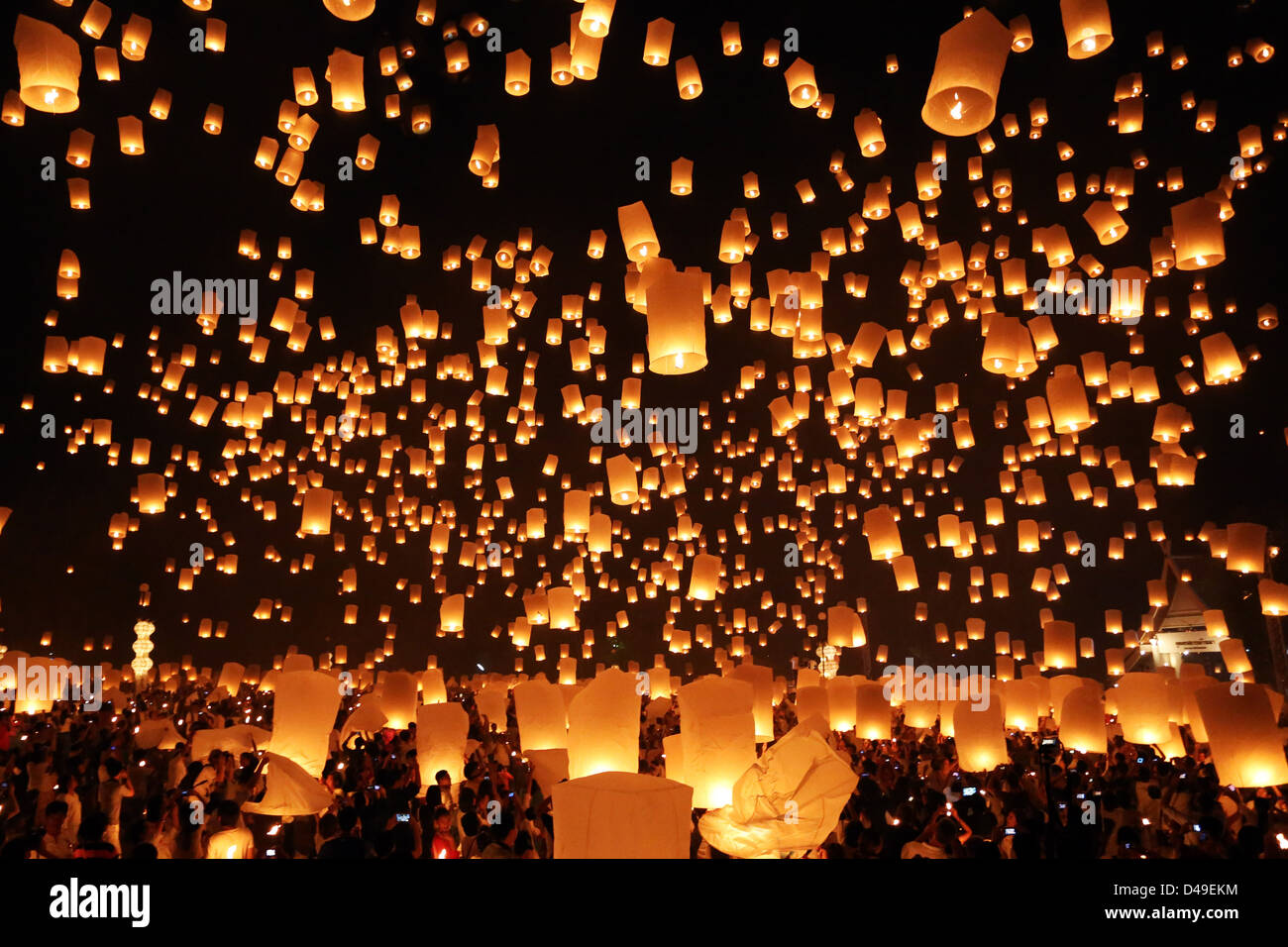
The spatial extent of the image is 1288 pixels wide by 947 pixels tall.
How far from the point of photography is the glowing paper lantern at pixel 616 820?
12.0 feet

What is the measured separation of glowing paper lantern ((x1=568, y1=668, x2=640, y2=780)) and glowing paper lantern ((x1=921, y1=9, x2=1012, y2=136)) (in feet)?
12.0

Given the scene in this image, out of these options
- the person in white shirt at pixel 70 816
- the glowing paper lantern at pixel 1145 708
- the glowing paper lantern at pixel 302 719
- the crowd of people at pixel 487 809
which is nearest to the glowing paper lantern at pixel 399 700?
the crowd of people at pixel 487 809

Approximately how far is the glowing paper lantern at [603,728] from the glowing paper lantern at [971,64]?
366 centimetres

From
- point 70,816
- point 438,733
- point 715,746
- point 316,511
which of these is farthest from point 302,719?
point 316,511

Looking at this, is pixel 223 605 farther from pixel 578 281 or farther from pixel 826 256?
pixel 826 256

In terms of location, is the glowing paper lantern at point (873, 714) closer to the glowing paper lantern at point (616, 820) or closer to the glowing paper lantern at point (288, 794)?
the glowing paper lantern at point (288, 794)

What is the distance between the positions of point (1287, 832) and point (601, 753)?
372cm

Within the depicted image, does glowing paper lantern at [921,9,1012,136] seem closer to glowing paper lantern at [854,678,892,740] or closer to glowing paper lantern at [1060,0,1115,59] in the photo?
glowing paper lantern at [1060,0,1115,59]

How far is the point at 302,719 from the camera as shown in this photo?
21.0 feet

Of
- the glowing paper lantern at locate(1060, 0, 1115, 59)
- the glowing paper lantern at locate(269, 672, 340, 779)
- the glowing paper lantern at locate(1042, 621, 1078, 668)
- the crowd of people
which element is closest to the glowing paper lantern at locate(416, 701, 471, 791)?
the crowd of people

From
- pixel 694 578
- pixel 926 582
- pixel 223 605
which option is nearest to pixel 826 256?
pixel 694 578

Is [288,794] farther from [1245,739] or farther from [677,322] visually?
[1245,739]

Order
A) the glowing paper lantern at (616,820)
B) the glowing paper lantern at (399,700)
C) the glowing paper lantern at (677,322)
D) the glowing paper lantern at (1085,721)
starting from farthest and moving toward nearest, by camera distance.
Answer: the glowing paper lantern at (399,700) → the glowing paper lantern at (1085,721) → the glowing paper lantern at (677,322) → the glowing paper lantern at (616,820)

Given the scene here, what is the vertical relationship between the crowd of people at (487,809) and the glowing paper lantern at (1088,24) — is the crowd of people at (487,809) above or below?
below
